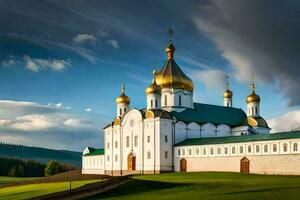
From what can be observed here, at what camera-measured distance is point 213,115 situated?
72812mm

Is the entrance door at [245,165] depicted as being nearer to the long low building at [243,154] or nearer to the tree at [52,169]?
the long low building at [243,154]

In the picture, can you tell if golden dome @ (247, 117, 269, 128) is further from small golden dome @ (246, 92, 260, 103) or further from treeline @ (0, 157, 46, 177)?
treeline @ (0, 157, 46, 177)

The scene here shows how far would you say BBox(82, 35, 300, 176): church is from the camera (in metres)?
53.5

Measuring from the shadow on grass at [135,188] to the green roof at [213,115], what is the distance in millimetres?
27899

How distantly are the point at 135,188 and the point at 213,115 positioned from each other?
37047 millimetres

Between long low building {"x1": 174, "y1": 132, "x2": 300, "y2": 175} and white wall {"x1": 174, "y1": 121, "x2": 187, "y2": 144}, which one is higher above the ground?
white wall {"x1": 174, "y1": 121, "x2": 187, "y2": 144}

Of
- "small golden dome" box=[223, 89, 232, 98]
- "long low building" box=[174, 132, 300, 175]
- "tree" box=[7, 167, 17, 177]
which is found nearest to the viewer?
"long low building" box=[174, 132, 300, 175]

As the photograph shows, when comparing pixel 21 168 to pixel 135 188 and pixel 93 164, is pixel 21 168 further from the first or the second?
pixel 135 188

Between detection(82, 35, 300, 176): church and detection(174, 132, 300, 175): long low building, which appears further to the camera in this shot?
detection(82, 35, 300, 176): church

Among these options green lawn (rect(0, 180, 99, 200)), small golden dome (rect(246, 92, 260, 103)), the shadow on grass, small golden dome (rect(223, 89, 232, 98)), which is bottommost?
green lawn (rect(0, 180, 99, 200))

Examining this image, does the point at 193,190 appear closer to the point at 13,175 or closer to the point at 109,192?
the point at 109,192

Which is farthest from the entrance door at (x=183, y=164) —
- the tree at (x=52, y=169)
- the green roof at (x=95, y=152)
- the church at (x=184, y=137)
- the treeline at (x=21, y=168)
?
the treeline at (x=21, y=168)

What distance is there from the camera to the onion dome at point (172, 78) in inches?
2729

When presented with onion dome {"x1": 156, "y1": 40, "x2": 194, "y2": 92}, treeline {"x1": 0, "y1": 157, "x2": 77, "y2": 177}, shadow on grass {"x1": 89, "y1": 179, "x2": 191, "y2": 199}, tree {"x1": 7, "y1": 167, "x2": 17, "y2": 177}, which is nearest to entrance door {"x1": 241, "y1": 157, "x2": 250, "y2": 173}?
onion dome {"x1": 156, "y1": 40, "x2": 194, "y2": 92}
